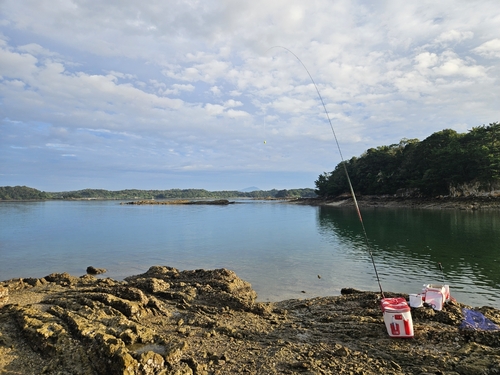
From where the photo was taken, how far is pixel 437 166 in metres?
65.6

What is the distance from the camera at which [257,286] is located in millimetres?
13992

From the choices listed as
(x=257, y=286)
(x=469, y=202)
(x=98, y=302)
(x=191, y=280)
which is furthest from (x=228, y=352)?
(x=469, y=202)

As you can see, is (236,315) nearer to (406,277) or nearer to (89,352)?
(89,352)

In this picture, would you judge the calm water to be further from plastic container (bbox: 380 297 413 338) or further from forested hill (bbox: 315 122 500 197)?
forested hill (bbox: 315 122 500 197)

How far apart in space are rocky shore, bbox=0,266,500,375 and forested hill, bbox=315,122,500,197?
62845 mm

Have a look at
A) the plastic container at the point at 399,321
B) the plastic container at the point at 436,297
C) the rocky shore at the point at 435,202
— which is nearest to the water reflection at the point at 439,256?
the plastic container at the point at 436,297

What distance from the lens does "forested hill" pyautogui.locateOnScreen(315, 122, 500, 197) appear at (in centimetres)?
5844

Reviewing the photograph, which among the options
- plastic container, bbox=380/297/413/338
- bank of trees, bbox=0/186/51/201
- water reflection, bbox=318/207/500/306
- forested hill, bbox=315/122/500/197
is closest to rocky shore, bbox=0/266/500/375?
plastic container, bbox=380/297/413/338

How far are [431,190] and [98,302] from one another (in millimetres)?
75187

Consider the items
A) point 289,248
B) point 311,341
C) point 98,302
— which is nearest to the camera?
point 311,341

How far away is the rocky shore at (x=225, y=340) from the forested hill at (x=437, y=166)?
6285cm

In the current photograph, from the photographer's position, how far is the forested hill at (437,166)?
58438 millimetres

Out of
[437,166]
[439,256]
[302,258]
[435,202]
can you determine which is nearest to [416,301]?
[302,258]

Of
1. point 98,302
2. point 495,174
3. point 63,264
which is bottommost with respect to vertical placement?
point 63,264
